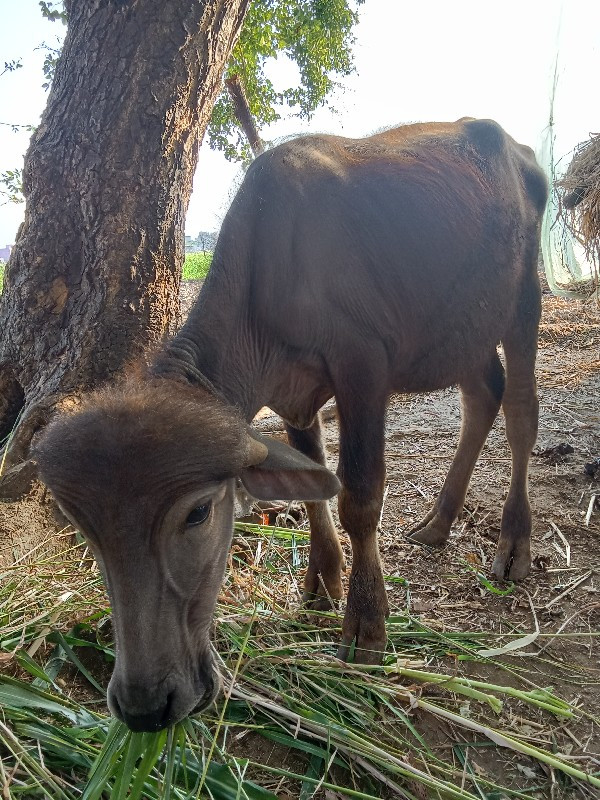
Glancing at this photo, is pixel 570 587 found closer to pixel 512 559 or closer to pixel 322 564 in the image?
pixel 512 559

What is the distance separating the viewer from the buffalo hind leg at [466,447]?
11.6ft

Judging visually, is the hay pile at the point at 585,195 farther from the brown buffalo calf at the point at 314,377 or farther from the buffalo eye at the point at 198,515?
the buffalo eye at the point at 198,515

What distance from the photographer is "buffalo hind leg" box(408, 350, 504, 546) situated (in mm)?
3539

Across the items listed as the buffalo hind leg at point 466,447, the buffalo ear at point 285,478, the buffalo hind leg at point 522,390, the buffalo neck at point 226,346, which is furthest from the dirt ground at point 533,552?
the buffalo neck at point 226,346

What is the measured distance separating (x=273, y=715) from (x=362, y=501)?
88cm

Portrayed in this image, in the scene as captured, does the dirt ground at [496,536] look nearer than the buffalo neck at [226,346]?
No

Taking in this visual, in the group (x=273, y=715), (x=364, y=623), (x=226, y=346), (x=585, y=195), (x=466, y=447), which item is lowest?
(x=273, y=715)

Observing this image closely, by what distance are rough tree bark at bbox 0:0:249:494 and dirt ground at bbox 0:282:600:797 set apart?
0.92 m

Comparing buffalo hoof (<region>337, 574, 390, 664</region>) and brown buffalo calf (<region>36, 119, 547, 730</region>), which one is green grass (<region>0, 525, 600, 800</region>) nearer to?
buffalo hoof (<region>337, 574, 390, 664</region>)

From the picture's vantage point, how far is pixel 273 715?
2.14 metres

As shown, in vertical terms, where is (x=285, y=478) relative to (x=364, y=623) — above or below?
above

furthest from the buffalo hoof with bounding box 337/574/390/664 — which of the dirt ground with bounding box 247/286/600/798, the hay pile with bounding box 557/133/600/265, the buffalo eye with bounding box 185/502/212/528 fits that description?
the hay pile with bounding box 557/133/600/265

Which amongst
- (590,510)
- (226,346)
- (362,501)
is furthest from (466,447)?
(226,346)

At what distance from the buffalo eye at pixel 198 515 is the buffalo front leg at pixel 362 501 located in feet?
2.81
